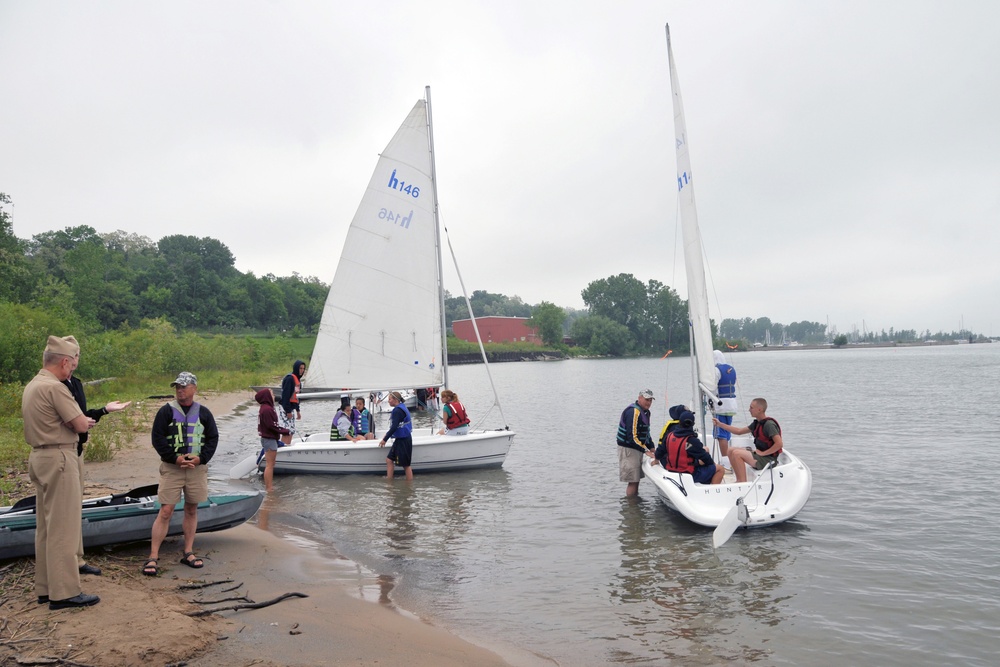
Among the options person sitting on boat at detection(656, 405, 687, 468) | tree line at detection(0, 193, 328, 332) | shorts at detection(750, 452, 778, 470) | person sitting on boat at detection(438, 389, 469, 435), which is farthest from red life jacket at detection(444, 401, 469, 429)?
tree line at detection(0, 193, 328, 332)

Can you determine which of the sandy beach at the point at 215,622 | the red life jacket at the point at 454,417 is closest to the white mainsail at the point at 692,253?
the red life jacket at the point at 454,417

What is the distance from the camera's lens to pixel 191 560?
657cm

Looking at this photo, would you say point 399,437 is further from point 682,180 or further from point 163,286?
point 163,286

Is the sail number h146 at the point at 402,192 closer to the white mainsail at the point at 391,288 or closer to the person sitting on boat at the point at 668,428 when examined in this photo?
the white mainsail at the point at 391,288

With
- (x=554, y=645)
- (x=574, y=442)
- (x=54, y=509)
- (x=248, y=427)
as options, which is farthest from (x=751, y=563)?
(x=248, y=427)

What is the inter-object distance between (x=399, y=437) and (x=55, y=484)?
25.9 ft

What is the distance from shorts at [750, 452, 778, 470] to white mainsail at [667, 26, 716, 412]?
5.32 feet

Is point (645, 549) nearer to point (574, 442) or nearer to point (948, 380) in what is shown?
point (574, 442)

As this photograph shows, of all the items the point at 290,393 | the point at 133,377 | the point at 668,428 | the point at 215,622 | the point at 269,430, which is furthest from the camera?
the point at 133,377

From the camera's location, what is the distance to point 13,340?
2100 cm

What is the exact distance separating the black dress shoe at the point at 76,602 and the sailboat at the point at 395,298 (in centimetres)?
853

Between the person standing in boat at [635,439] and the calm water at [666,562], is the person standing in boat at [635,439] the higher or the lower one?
the higher one

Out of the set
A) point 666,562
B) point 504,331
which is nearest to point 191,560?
point 666,562

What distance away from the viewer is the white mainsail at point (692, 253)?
11219mm
